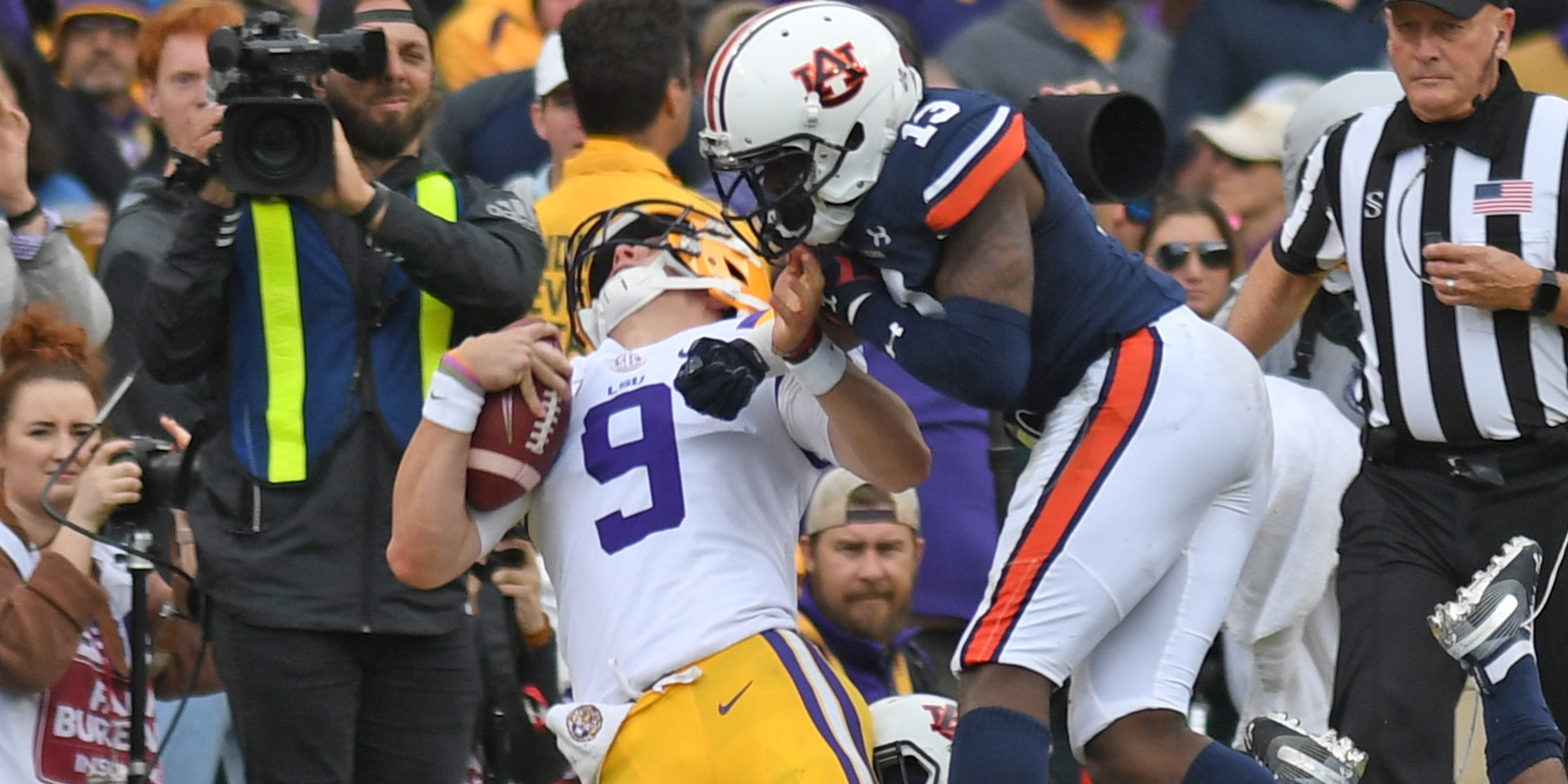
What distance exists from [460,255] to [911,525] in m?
1.46

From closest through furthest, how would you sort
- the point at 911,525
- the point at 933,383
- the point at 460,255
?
the point at 933,383, the point at 460,255, the point at 911,525

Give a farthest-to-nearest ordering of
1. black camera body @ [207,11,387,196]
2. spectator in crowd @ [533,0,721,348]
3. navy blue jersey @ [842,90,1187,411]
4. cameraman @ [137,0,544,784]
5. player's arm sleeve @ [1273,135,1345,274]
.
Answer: spectator in crowd @ [533,0,721,348]
player's arm sleeve @ [1273,135,1345,274]
cameraman @ [137,0,544,784]
black camera body @ [207,11,387,196]
navy blue jersey @ [842,90,1187,411]

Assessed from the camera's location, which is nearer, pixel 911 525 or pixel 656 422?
pixel 656 422

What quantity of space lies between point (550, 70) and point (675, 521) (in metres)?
2.81

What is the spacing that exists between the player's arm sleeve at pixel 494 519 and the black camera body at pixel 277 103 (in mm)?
823

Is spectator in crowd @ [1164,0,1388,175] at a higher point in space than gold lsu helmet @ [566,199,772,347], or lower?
lower

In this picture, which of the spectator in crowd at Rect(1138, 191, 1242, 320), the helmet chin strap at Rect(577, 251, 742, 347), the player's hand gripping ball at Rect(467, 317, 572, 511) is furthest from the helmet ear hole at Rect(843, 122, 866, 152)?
the spectator in crowd at Rect(1138, 191, 1242, 320)

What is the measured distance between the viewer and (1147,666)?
459 centimetres

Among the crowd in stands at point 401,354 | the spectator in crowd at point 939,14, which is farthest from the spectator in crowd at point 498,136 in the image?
the spectator in crowd at point 939,14

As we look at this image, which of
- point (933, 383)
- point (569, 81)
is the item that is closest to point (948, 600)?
point (569, 81)

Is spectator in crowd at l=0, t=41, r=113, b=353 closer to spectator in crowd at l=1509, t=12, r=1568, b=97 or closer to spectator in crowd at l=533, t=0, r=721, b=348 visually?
spectator in crowd at l=533, t=0, r=721, b=348

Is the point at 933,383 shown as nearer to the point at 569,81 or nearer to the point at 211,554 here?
the point at 211,554

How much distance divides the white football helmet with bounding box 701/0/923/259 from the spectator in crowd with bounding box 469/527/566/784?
1761 millimetres

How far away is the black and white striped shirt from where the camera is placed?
5.62m
